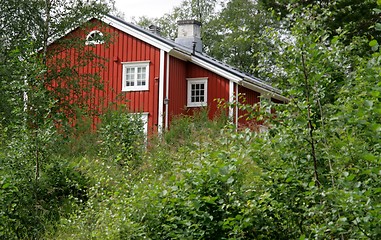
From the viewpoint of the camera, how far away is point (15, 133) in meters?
10.4

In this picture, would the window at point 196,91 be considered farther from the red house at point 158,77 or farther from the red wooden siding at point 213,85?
the red wooden siding at point 213,85

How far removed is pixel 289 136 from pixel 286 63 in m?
0.70

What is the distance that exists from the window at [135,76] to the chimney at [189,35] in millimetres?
5030

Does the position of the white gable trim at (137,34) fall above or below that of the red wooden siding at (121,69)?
above

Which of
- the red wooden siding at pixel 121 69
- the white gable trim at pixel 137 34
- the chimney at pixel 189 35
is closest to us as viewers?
the red wooden siding at pixel 121 69

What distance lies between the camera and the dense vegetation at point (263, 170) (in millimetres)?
5330

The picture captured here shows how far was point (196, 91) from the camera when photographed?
23.9 meters

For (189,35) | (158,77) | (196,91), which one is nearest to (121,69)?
(158,77)

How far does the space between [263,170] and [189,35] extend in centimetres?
2206

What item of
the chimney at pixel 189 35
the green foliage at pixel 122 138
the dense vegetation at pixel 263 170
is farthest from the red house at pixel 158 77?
the dense vegetation at pixel 263 170

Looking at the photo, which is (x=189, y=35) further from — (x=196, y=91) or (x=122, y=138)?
(x=122, y=138)

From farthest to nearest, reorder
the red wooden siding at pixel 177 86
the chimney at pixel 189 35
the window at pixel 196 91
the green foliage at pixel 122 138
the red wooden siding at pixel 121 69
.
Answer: the chimney at pixel 189 35, the window at pixel 196 91, the red wooden siding at pixel 177 86, the red wooden siding at pixel 121 69, the green foliage at pixel 122 138

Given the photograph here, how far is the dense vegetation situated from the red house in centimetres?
1143

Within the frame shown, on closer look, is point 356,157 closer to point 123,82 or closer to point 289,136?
point 289,136
